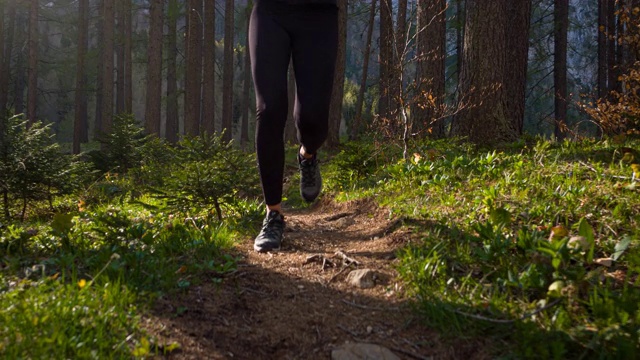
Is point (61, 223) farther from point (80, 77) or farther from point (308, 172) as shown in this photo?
point (80, 77)

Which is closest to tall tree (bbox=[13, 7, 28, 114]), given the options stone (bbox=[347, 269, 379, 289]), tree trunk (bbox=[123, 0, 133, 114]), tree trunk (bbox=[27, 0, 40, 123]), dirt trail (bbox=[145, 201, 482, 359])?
tree trunk (bbox=[27, 0, 40, 123])

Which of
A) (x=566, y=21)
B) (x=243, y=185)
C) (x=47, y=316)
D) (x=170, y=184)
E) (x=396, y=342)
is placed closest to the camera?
(x=47, y=316)

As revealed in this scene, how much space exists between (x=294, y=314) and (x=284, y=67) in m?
1.75

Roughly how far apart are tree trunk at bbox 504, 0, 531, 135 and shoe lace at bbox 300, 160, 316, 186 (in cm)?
383

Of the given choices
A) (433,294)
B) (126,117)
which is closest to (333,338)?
(433,294)

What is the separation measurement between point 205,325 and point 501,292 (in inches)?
55.1

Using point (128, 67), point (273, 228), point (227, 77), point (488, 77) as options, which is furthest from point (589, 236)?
point (128, 67)

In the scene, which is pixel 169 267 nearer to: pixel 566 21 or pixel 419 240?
pixel 419 240

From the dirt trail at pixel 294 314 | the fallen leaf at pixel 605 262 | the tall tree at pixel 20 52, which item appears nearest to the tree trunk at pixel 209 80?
the dirt trail at pixel 294 314

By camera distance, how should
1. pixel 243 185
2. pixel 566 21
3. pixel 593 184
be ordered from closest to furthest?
pixel 593 184 < pixel 243 185 < pixel 566 21

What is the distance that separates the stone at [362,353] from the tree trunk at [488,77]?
5.13 metres

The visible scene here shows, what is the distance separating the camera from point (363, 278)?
267cm

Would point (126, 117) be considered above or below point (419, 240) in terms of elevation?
above

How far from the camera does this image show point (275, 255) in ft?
10.8
